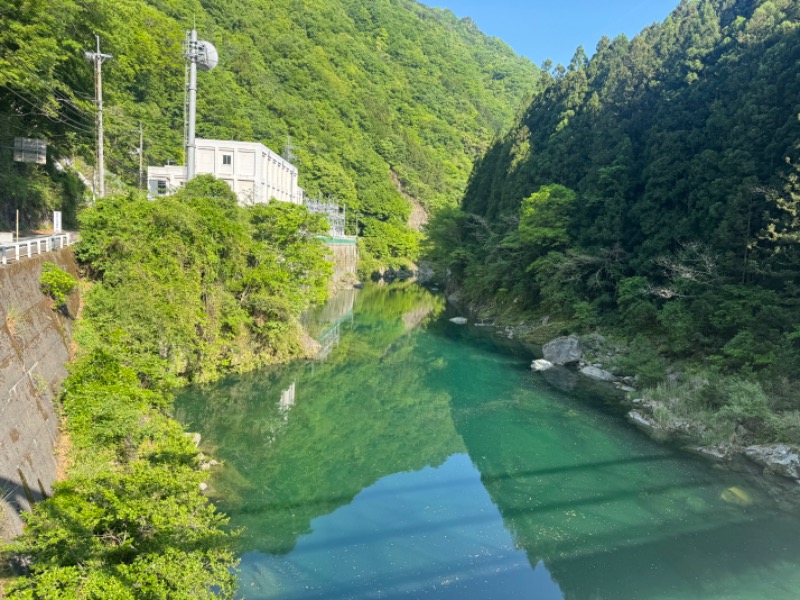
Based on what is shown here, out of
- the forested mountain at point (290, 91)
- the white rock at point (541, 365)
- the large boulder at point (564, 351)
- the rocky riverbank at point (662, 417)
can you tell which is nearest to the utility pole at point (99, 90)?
the forested mountain at point (290, 91)

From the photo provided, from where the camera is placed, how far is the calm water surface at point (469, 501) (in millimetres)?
9172

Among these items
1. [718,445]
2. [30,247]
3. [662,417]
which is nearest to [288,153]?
[30,247]

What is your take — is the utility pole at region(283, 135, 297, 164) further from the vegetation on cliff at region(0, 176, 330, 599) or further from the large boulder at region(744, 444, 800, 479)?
the large boulder at region(744, 444, 800, 479)

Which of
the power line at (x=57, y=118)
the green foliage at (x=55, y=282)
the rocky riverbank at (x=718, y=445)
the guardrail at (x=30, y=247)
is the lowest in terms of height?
the rocky riverbank at (x=718, y=445)

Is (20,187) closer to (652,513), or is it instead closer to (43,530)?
(43,530)

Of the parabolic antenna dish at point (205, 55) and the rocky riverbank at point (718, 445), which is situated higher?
the parabolic antenna dish at point (205, 55)

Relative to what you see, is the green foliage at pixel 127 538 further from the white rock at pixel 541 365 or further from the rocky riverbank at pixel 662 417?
the white rock at pixel 541 365

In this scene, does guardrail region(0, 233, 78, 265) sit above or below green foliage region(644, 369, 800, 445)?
above

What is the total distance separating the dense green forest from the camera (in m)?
17.2

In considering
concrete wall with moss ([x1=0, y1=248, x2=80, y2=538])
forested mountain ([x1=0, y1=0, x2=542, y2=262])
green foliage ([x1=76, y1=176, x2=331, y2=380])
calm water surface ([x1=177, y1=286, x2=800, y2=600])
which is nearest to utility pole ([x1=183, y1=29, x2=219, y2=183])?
forested mountain ([x1=0, y1=0, x2=542, y2=262])

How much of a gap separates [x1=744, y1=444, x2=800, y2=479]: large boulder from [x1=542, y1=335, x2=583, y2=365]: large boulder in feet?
33.1

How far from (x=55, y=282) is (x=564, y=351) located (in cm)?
1998

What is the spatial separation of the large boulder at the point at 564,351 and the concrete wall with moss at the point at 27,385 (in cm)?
1933

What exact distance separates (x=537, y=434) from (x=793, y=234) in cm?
1088
